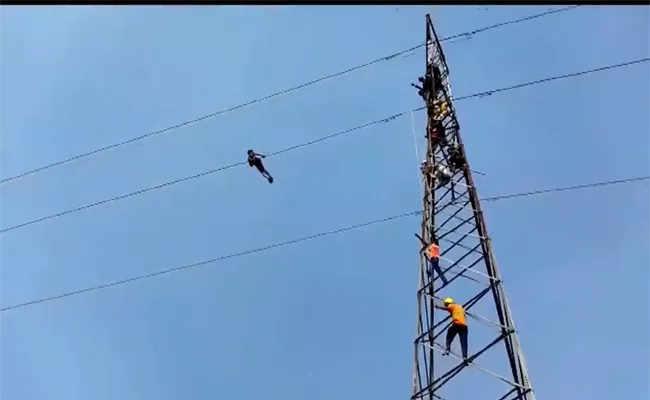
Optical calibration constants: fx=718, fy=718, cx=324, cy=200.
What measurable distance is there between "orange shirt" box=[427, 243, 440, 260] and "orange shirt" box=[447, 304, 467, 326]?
1163mm

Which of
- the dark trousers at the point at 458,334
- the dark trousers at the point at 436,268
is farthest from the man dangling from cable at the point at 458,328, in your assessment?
the dark trousers at the point at 436,268

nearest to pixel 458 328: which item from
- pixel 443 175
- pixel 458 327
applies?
pixel 458 327

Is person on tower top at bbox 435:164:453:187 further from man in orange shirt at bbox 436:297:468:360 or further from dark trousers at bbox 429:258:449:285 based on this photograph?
man in orange shirt at bbox 436:297:468:360

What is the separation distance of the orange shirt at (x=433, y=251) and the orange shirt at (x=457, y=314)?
116 centimetres

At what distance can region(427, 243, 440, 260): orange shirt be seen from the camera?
13906mm

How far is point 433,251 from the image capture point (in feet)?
45.9

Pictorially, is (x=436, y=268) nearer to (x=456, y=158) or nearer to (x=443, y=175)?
(x=443, y=175)

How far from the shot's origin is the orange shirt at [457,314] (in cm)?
1282

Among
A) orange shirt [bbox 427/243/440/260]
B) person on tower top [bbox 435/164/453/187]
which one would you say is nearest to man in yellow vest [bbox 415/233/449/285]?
orange shirt [bbox 427/243/440/260]

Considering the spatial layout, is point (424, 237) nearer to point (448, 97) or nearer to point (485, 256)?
point (485, 256)

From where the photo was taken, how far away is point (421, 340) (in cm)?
1277

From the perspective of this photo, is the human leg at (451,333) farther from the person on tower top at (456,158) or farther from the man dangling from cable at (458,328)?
the person on tower top at (456,158)

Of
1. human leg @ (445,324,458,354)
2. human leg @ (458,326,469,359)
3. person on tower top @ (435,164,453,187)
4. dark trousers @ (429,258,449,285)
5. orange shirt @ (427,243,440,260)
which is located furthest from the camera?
person on tower top @ (435,164,453,187)

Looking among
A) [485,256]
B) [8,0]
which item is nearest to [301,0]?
[8,0]
